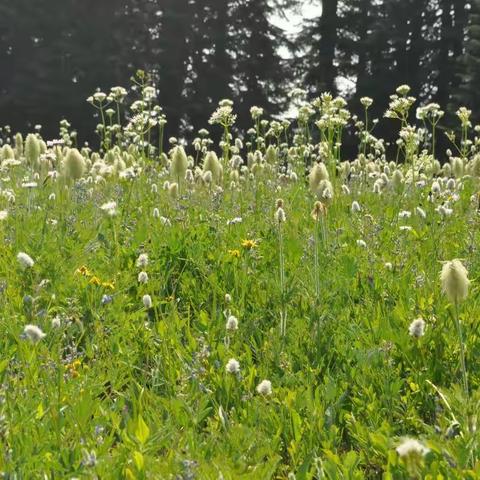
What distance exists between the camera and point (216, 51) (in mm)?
31281

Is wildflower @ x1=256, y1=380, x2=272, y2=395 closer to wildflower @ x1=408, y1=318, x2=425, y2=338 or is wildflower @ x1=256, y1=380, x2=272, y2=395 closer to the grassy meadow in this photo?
the grassy meadow

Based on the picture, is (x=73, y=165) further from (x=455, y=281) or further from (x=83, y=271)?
(x=455, y=281)

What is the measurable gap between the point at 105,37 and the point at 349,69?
11.4m

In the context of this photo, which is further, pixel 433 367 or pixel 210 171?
pixel 210 171

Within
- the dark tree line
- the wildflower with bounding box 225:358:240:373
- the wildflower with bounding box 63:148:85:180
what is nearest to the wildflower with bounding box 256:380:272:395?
the wildflower with bounding box 225:358:240:373

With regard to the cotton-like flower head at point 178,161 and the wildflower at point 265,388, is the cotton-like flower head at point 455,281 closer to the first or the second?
the wildflower at point 265,388

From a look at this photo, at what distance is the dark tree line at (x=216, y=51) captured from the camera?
29.0 m

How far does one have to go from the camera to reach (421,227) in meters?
3.94

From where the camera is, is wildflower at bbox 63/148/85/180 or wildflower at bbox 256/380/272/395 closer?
wildflower at bbox 256/380/272/395

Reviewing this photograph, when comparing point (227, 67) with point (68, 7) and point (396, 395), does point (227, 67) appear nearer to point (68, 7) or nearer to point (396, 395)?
point (68, 7)

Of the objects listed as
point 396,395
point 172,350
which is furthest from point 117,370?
point 396,395

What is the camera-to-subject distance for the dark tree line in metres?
29.0

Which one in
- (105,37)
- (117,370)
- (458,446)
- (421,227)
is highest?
(458,446)

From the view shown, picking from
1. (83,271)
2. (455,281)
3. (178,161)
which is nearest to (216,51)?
(178,161)
